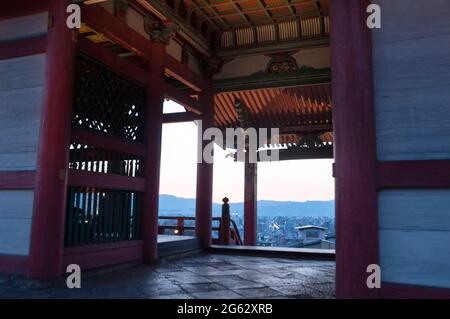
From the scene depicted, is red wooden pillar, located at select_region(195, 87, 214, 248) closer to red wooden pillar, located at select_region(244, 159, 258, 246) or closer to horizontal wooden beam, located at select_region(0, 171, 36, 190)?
red wooden pillar, located at select_region(244, 159, 258, 246)

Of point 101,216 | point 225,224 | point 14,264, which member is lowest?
point 14,264

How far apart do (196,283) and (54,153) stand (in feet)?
7.49

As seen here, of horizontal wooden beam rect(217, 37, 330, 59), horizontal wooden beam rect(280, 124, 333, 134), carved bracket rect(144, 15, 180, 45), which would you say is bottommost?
horizontal wooden beam rect(280, 124, 333, 134)

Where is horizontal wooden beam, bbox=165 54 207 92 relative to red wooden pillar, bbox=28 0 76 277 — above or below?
above

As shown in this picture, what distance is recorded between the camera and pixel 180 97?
25.4 ft

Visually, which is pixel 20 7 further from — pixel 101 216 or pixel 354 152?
pixel 354 152

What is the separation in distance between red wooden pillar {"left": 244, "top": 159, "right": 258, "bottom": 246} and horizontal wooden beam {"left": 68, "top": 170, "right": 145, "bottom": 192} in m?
6.41

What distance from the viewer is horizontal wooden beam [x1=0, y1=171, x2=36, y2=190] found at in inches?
185

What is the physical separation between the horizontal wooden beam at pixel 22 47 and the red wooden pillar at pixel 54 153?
16cm

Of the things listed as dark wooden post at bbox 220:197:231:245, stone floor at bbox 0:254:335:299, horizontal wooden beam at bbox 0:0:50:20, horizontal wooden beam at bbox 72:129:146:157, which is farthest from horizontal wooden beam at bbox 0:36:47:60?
dark wooden post at bbox 220:197:231:245

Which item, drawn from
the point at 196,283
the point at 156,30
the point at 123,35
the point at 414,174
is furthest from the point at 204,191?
the point at 414,174

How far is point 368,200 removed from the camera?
2848 millimetres

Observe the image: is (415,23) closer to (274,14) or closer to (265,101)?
(274,14)

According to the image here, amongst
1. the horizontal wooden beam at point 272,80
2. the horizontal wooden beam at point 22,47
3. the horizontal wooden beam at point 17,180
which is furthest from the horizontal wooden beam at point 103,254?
the horizontal wooden beam at point 272,80
